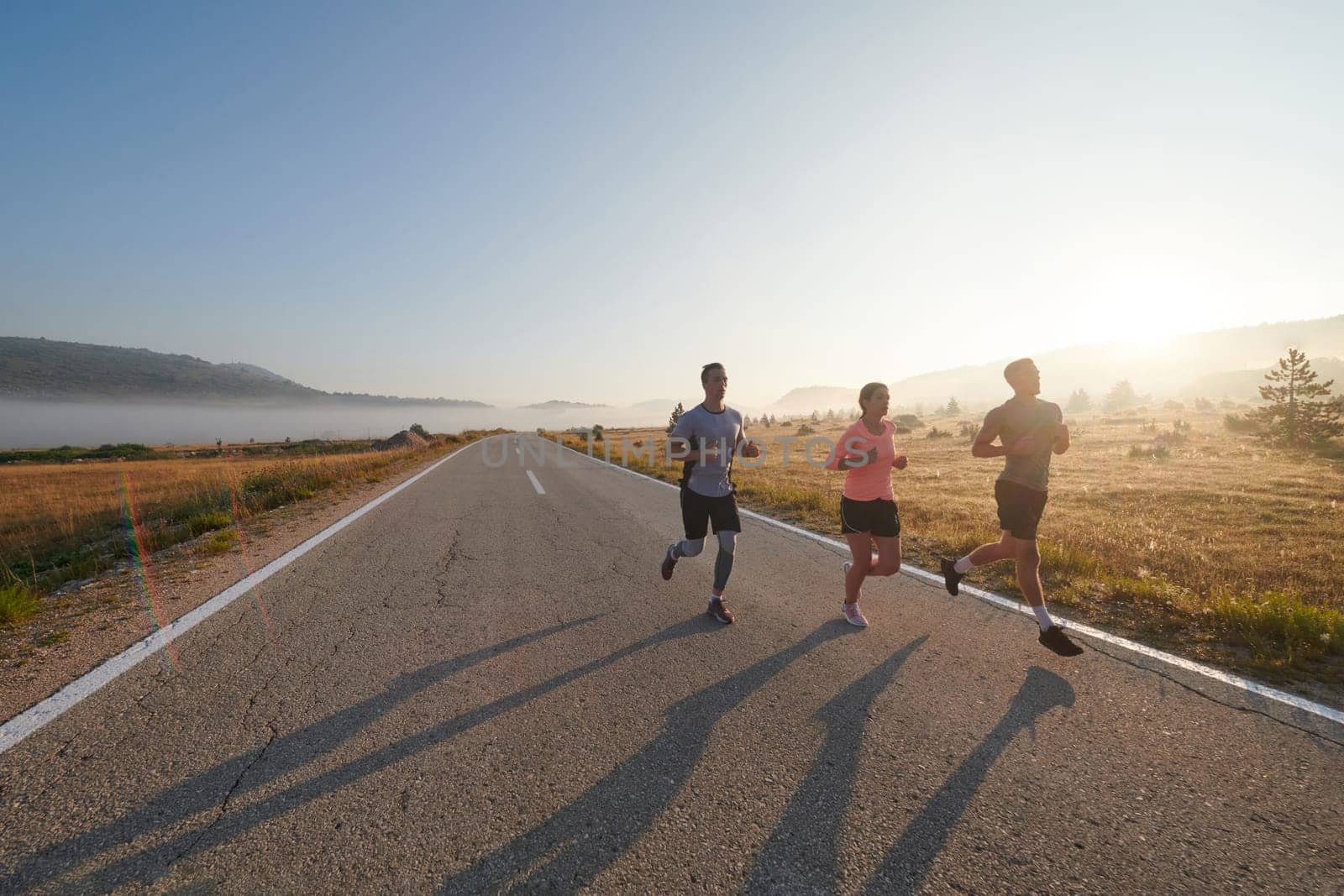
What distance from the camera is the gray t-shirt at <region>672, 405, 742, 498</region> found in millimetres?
4441

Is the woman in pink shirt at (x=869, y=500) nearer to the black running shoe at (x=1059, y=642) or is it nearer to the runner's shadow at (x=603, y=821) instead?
the black running shoe at (x=1059, y=642)

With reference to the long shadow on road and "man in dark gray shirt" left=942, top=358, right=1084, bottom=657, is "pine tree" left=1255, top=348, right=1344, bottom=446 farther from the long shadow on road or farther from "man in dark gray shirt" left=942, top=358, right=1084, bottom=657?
the long shadow on road

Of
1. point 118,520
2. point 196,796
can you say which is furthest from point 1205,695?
point 118,520

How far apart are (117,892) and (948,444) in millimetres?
31406

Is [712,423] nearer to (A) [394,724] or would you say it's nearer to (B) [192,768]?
(A) [394,724]

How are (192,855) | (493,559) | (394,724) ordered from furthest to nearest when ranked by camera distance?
1. (493,559)
2. (394,724)
3. (192,855)

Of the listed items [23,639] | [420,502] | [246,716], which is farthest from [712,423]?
[420,502]

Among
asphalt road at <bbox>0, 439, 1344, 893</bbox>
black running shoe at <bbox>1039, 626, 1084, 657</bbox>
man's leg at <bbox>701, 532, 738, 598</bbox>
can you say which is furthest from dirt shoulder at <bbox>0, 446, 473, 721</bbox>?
black running shoe at <bbox>1039, 626, 1084, 657</bbox>

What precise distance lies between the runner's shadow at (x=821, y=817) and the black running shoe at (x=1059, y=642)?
1.60 m

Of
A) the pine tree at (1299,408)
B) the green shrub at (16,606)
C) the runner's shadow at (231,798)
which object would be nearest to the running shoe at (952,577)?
the runner's shadow at (231,798)

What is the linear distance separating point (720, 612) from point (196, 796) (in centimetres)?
315

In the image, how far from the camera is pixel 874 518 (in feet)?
13.8

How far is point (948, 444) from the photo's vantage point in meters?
28.3

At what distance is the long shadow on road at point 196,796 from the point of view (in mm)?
1774
